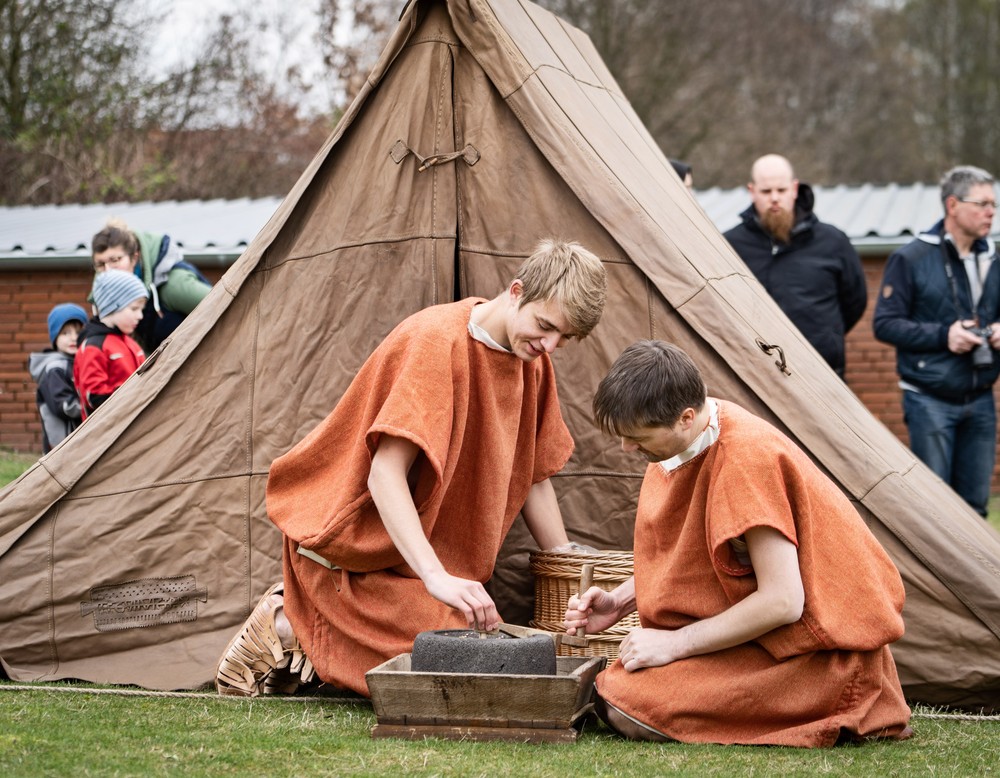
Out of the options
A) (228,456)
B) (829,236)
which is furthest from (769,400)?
(829,236)

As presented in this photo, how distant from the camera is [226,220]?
12.2 meters

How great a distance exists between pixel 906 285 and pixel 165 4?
1484cm

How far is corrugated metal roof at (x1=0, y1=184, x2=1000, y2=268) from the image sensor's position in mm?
10656

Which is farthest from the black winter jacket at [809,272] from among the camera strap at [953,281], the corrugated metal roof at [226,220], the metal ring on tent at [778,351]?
the corrugated metal roof at [226,220]

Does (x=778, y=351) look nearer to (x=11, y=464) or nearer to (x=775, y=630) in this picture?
(x=775, y=630)

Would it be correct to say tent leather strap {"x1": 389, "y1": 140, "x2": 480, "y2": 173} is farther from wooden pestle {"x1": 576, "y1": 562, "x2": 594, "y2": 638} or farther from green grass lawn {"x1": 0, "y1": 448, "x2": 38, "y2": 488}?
green grass lawn {"x1": 0, "y1": 448, "x2": 38, "y2": 488}

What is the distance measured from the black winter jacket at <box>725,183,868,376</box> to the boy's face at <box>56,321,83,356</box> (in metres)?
3.56

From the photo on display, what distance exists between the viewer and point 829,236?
6.44 m

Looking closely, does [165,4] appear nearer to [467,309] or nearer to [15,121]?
[15,121]

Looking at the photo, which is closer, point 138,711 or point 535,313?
point 535,313

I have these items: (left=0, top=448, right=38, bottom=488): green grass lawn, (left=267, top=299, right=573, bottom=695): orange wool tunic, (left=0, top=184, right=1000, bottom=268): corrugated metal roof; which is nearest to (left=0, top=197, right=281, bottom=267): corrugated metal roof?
(left=0, top=184, right=1000, bottom=268): corrugated metal roof

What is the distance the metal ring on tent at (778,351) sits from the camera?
4.09 m

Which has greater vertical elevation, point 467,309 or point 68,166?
point 68,166

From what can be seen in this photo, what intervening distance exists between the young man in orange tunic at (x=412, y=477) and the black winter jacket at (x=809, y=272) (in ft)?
8.89
